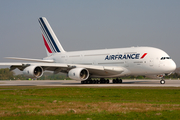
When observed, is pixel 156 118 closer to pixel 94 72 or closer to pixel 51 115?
pixel 51 115

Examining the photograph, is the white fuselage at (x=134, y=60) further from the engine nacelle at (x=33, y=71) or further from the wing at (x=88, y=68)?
the engine nacelle at (x=33, y=71)

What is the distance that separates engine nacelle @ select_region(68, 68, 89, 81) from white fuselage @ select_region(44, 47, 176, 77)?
3.14 meters

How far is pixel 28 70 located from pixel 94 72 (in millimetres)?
10415

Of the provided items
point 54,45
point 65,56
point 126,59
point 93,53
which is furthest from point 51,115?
point 54,45

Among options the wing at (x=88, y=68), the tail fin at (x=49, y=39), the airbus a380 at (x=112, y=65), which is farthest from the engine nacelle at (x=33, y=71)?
the tail fin at (x=49, y=39)

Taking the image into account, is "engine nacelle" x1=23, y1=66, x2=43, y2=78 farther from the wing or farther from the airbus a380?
the wing

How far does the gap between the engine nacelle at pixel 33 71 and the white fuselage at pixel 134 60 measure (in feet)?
31.9

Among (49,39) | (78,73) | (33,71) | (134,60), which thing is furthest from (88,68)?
(49,39)

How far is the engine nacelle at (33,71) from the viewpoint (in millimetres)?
37406

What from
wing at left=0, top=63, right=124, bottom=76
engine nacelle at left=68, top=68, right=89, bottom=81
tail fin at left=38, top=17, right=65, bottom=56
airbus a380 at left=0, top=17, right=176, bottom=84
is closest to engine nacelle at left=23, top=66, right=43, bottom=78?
airbus a380 at left=0, top=17, right=176, bottom=84

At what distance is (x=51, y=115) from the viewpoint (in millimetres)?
11742

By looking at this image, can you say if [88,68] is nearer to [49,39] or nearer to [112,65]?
[112,65]

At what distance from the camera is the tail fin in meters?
53.8

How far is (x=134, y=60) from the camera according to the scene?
131ft
